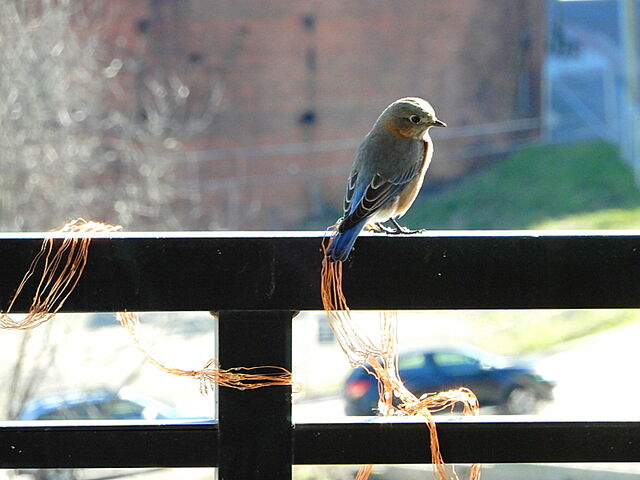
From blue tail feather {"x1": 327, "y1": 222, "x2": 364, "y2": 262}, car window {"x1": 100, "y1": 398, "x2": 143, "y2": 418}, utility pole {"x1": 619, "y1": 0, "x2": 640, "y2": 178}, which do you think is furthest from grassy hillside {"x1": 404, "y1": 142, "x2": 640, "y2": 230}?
blue tail feather {"x1": 327, "y1": 222, "x2": 364, "y2": 262}

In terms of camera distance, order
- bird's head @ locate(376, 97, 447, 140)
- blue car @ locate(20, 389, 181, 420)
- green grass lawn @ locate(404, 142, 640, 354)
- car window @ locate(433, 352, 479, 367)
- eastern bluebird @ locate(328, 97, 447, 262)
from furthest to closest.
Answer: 1. green grass lawn @ locate(404, 142, 640, 354)
2. car window @ locate(433, 352, 479, 367)
3. blue car @ locate(20, 389, 181, 420)
4. bird's head @ locate(376, 97, 447, 140)
5. eastern bluebird @ locate(328, 97, 447, 262)

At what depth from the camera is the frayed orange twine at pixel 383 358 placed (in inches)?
68.5

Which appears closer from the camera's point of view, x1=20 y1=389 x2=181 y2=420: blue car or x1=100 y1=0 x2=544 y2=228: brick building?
x1=20 y1=389 x2=181 y2=420: blue car

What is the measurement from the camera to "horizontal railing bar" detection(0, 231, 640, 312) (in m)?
1.74

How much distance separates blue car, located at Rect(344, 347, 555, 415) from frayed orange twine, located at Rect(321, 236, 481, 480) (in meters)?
9.77

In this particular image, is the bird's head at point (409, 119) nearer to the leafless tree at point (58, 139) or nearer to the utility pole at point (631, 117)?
→ the leafless tree at point (58, 139)

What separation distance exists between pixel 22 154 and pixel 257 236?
12429 mm

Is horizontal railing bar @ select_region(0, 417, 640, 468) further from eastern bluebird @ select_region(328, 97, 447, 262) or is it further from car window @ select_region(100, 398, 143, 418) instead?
car window @ select_region(100, 398, 143, 418)

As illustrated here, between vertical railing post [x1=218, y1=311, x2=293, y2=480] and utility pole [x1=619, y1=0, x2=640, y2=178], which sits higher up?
utility pole [x1=619, y1=0, x2=640, y2=178]

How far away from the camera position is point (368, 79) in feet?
94.6

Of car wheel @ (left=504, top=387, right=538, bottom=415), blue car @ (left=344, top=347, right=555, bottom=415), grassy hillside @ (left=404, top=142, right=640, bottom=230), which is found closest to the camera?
car wheel @ (left=504, top=387, right=538, bottom=415)

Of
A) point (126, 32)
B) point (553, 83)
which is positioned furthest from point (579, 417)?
point (553, 83)

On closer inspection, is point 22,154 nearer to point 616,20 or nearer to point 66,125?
point 66,125

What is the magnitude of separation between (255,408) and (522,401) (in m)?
10.7
